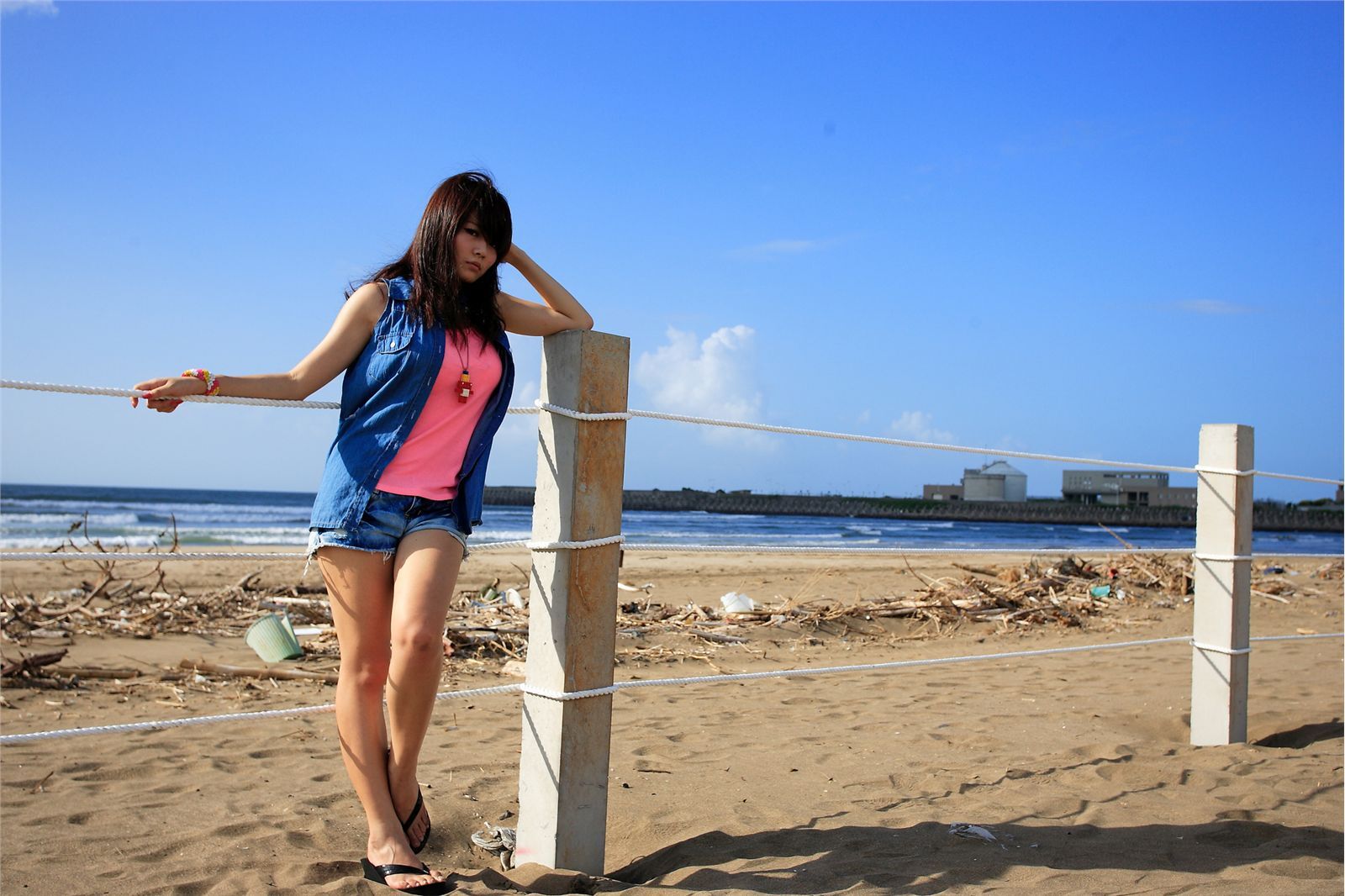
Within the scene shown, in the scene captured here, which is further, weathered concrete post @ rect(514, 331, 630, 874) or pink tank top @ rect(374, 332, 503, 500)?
weathered concrete post @ rect(514, 331, 630, 874)

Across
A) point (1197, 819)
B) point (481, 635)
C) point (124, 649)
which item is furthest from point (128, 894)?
point (124, 649)

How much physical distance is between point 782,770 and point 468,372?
2033 mm

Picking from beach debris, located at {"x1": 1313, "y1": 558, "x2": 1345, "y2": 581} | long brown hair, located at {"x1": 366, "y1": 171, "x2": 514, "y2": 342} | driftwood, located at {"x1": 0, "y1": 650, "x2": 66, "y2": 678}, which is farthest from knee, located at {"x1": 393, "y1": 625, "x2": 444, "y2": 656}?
beach debris, located at {"x1": 1313, "y1": 558, "x2": 1345, "y2": 581}

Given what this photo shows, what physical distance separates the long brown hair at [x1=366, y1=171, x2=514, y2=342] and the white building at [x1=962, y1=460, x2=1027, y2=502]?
5547 cm

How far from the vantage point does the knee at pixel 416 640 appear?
219 cm

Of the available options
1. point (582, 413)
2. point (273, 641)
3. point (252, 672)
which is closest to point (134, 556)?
point (582, 413)

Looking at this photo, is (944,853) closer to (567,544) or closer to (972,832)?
(972,832)

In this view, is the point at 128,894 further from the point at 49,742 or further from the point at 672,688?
the point at 672,688

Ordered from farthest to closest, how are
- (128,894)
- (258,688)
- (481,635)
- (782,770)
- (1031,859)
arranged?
(481,635)
(258,688)
(782,770)
(1031,859)
(128,894)

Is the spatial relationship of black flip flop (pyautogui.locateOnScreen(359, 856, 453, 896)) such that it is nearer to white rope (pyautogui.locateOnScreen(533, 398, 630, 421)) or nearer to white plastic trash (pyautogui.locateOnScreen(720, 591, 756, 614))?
white rope (pyautogui.locateOnScreen(533, 398, 630, 421))

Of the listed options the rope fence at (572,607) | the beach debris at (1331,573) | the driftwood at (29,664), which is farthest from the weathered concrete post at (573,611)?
the beach debris at (1331,573)

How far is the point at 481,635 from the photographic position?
630 cm

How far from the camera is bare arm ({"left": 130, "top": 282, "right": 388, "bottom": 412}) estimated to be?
205cm

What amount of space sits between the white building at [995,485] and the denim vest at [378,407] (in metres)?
55.6
